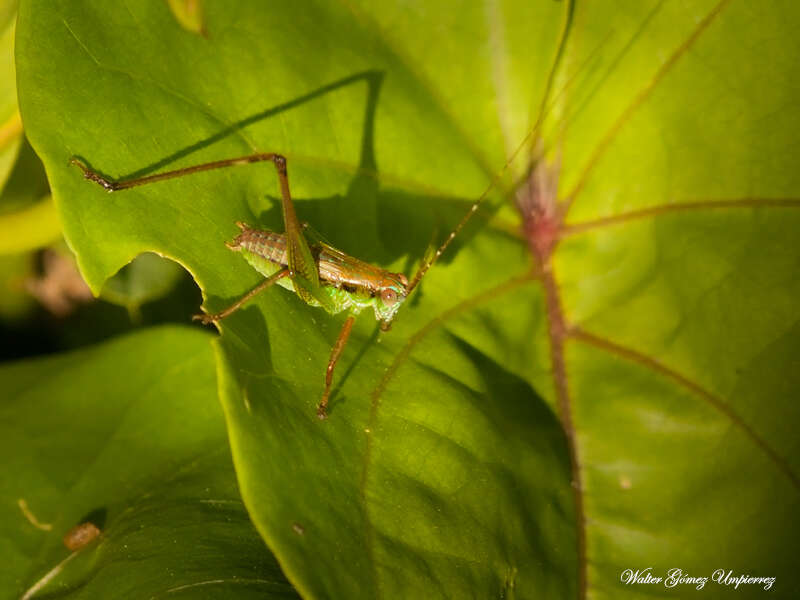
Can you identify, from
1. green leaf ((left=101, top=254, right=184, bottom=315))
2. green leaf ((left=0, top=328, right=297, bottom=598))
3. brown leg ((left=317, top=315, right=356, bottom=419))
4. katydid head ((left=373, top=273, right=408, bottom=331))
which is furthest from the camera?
green leaf ((left=101, top=254, right=184, bottom=315))

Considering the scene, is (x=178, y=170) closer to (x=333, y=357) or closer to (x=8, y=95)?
(x=333, y=357)

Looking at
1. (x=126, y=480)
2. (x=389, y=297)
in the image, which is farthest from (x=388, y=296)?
(x=126, y=480)

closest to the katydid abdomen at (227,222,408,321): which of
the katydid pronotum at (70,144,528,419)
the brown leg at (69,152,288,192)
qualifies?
the katydid pronotum at (70,144,528,419)

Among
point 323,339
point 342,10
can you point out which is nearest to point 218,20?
point 342,10

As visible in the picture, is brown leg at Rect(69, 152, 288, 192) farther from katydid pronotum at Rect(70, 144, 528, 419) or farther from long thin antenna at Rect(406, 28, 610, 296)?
long thin antenna at Rect(406, 28, 610, 296)

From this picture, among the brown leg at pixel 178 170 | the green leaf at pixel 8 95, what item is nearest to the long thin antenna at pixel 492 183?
the brown leg at pixel 178 170
